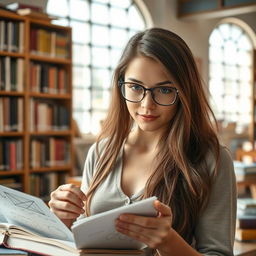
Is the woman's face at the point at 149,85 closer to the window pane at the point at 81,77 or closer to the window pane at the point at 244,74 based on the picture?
the window pane at the point at 81,77

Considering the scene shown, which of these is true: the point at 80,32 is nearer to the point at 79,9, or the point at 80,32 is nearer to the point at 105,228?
the point at 79,9

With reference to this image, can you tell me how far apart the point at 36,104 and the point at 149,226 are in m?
3.44

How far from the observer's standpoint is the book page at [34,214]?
1143 millimetres

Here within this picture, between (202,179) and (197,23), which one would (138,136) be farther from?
(197,23)

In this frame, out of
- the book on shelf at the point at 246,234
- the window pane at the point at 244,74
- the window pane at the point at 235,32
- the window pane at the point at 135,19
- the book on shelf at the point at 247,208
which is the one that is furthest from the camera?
the window pane at the point at 244,74

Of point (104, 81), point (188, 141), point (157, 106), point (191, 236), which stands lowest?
point (191, 236)

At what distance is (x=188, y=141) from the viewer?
54.3 inches

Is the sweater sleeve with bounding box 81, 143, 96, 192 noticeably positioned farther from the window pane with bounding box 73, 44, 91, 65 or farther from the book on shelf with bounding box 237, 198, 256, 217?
the window pane with bounding box 73, 44, 91, 65

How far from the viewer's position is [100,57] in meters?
6.12

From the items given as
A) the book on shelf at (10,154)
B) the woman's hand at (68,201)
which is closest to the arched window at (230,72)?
the book on shelf at (10,154)

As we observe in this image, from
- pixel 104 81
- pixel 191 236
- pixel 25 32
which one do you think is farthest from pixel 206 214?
pixel 104 81

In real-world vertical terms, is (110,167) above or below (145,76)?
below

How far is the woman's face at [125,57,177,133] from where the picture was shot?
50.9 inches

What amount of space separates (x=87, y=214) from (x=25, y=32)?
120 inches
